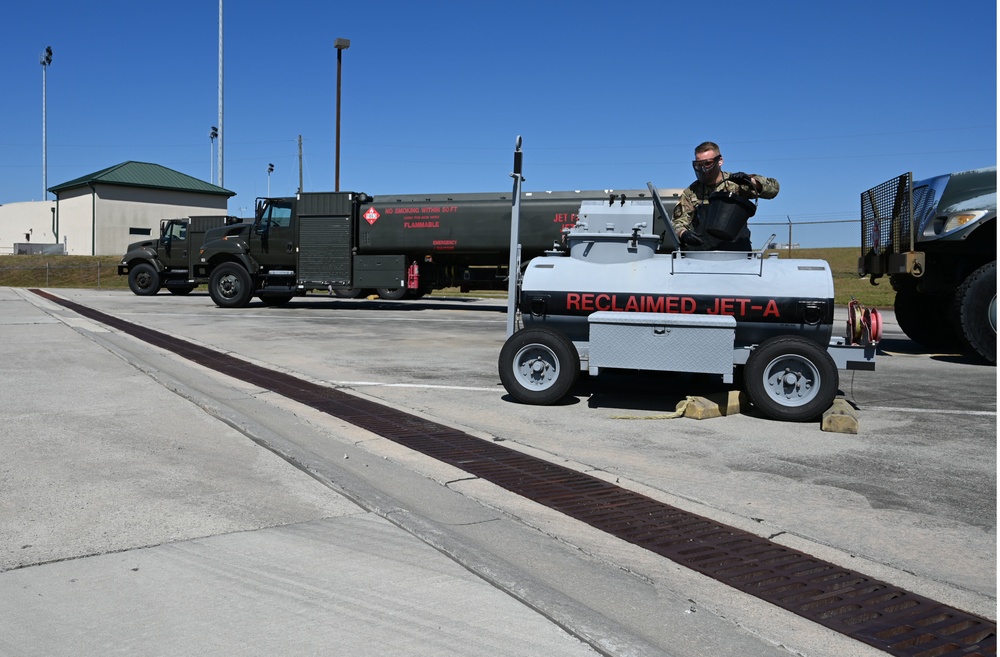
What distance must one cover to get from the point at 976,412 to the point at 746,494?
→ 3703 millimetres

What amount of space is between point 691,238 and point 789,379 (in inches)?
58.9

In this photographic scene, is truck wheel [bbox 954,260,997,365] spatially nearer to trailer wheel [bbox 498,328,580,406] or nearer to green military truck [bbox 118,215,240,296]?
trailer wheel [bbox 498,328,580,406]

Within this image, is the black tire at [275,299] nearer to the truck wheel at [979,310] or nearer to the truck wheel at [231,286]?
the truck wheel at [231,286]

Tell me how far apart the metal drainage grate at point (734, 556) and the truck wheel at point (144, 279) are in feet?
75.6

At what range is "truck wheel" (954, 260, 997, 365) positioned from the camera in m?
9.77

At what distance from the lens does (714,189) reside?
7.42 metres

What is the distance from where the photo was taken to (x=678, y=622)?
286 cm

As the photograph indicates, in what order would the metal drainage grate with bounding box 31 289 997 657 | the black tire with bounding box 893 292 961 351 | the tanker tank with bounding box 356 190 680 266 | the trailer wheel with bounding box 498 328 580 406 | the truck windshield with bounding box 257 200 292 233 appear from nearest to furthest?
1. the metal drainage grate with bounding box 31 289 997 657
2. the trailer wheel with bounding box 498 328 580 406
3. the black tire with bounding box 893 292 961 351
4. the tanker tank with bounding box 356 190 680 266
5. the truck windshield with bounding box 257 200 292 233

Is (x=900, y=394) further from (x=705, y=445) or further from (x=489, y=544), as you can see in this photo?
(x=489, y=544)

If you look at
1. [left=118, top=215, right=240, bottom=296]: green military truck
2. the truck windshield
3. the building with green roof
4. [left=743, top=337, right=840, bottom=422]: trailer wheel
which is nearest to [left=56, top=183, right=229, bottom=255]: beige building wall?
the building with green roof

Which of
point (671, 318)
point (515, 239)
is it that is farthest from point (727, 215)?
point (515, 239)

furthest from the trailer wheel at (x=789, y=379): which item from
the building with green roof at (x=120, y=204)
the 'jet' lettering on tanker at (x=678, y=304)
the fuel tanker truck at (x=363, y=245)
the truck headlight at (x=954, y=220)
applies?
the building with green roof at (x=120, y=204)

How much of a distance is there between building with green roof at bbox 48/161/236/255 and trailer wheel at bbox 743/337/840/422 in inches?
2238

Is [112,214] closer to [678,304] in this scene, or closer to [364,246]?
[364,246]
